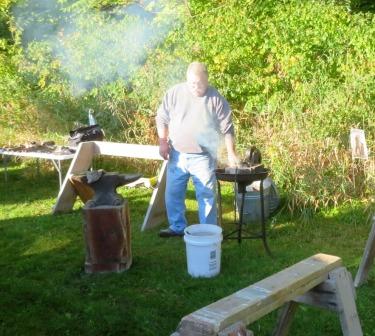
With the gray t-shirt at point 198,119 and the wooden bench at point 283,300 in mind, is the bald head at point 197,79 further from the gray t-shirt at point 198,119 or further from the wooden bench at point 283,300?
the wooden bench at point 283,300

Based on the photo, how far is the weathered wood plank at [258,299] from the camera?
220 cm

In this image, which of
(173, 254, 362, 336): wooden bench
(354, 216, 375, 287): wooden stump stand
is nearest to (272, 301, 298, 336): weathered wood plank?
(173, 254, 362, 336): wooden bench

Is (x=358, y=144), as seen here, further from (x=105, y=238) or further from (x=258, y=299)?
(x=258, y=299)

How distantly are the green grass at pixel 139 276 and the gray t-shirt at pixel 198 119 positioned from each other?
3.10 feet

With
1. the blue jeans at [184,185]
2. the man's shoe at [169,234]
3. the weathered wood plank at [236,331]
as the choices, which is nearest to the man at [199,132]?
the blue jeans at [184,185]

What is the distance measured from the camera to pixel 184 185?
5770 millimetres

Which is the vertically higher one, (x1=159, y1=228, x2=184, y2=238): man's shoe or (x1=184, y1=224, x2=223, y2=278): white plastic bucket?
(x1=184, y1=224, x2=223, y2=278): white plastic bucket

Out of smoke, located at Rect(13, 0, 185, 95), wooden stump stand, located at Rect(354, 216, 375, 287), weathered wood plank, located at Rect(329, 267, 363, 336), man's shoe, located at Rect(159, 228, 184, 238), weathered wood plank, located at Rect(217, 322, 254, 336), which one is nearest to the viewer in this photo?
weathered wood plank, located at Rect(217, 322, 254, 336)

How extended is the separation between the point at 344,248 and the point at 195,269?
1.54m

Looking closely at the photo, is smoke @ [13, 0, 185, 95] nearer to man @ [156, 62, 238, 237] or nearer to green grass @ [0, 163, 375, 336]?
green grass @ [0, 163, 375, 336]

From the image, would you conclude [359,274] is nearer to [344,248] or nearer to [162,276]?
[344,248]

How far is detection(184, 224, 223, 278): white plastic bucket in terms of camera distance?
4668mm

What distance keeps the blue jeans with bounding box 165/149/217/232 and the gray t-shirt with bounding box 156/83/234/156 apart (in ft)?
0.34

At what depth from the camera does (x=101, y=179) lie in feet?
16.6
